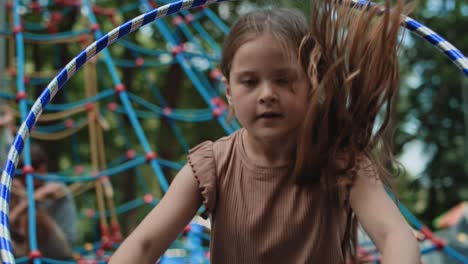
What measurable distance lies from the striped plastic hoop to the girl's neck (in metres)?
0.33

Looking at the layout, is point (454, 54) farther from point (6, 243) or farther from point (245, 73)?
point (6, 243)

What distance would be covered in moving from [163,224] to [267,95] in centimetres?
33

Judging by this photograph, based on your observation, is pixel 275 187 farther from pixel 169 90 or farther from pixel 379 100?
pixel 169 90

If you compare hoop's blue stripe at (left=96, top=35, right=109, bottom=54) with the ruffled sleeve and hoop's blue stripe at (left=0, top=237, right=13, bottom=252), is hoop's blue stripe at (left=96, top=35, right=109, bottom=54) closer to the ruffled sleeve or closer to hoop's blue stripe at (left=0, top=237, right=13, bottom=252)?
the ruffled sleeve

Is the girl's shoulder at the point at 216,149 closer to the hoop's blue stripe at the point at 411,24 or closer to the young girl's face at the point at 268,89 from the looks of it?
the young girl's face at the point at 268,89

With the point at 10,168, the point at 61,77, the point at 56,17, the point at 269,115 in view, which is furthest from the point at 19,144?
the point at 56,17

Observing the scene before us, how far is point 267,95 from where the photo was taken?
1354 mm

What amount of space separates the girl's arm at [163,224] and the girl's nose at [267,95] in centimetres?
25

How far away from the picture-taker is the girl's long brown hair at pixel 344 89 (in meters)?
1.39

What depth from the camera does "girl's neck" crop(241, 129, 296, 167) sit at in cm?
149

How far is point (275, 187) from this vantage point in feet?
4.87

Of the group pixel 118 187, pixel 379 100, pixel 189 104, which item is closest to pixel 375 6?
pixel 379 100

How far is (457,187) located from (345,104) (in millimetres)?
7675

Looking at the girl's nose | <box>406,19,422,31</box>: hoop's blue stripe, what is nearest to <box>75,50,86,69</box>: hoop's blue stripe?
the girl's nose
